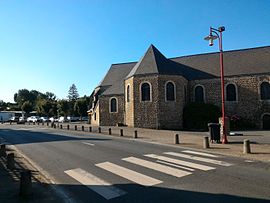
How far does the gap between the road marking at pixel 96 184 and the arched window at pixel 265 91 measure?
30571 mm

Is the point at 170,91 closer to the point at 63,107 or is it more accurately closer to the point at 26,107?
the point at 63,107

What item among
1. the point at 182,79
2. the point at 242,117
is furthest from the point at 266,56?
the point at 182,79

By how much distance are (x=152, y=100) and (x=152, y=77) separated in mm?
2603

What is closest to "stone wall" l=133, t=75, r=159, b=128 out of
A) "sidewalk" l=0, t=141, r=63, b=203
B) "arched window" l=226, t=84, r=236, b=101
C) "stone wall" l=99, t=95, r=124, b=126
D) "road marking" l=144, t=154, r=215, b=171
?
"stone wall" l=99, t=95, r=124, b=126

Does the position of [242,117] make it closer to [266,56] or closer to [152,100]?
[266,56]

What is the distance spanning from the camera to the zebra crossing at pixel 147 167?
25.3 ft

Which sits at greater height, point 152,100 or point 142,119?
point 152,100

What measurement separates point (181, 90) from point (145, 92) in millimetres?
4308

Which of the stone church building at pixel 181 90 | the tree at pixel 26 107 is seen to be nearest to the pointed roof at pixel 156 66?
the stone church building at pixel 181 90

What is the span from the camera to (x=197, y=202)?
20.0ft

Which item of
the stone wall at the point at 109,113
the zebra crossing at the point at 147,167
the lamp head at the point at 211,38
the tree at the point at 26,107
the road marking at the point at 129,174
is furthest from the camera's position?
the tree at the point at 26,107

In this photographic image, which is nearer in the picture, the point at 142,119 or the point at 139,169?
the point at 139,169

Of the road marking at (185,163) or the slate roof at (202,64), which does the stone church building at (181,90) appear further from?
the road marking at (185,163)

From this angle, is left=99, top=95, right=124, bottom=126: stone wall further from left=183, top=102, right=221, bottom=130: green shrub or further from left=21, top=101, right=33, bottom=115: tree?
left=21, top=101, right=33, bottom=115: tree
